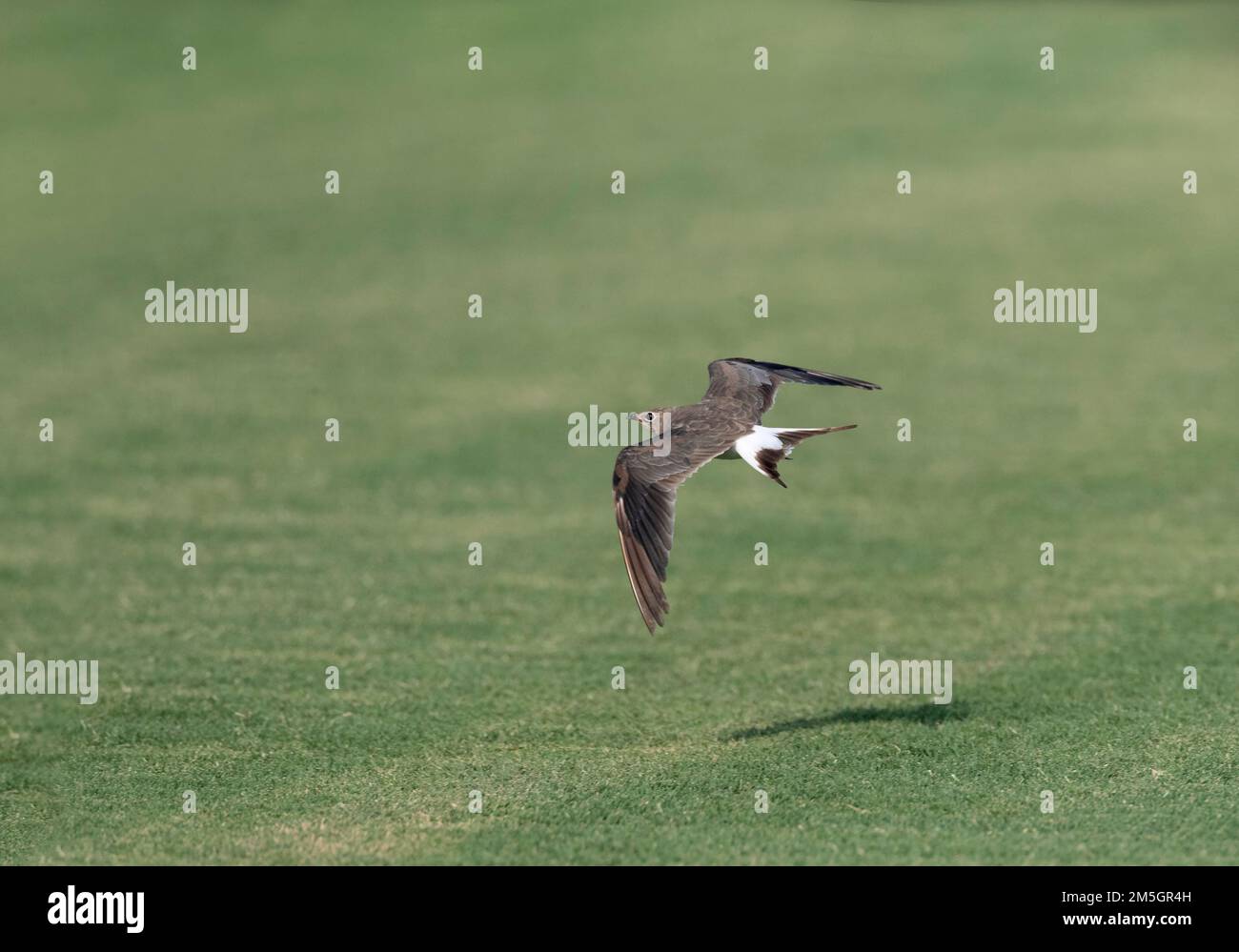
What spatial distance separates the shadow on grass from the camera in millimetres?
11320

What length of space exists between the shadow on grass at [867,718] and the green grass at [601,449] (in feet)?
0.27

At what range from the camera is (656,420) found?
436 inches

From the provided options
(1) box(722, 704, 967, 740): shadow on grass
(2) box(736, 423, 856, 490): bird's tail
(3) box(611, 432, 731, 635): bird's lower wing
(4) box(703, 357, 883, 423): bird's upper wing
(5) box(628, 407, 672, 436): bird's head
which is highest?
(4) box(703, 357, 883, 423): bird's upper wing

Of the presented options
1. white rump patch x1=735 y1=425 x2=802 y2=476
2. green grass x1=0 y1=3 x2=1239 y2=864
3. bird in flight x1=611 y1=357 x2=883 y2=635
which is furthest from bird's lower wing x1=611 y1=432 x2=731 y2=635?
green grass x1=0 y1=3 x2=1239 y2=864

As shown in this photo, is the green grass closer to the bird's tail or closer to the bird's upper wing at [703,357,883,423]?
the bird's tail

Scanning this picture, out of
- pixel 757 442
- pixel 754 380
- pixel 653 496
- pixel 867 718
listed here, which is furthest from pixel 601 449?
pixel 653 496

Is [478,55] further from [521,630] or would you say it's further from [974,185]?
[521,630]

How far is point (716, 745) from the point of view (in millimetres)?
11008

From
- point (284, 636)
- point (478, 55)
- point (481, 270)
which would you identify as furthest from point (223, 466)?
point (478, 55)

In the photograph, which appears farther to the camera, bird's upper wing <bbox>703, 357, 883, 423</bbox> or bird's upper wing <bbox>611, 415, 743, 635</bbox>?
bird's upper wing <bbox>703, 357, 883, 423</bbox>

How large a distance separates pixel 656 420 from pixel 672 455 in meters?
0.77

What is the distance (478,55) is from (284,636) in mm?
24403

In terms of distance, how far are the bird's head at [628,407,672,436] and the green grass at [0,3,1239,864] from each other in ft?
7.24

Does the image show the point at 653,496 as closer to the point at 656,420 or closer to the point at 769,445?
the point at 769,445
